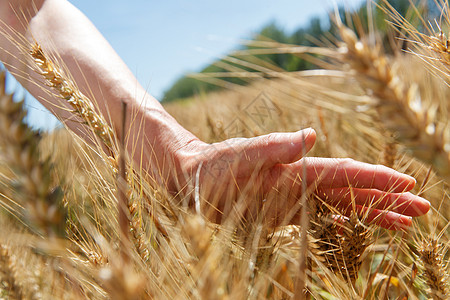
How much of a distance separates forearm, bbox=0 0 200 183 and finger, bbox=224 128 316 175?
0.59 ft

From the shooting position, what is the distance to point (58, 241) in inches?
9.9

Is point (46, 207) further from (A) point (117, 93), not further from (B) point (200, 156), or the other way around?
(A) point (117, 93)

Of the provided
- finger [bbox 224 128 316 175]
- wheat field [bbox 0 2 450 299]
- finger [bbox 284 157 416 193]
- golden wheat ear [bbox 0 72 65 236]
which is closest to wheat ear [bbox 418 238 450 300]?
wheat field [bbox 0 2 450 299]

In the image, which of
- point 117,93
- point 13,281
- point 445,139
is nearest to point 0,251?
point 13,281

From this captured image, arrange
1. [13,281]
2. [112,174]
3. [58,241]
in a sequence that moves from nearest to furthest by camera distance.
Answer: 1. [58,241]
2. [13,281]
3. [112,174]

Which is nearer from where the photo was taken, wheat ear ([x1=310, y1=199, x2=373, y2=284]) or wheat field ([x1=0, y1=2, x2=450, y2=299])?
wheat field ([x1=0, y1=2, x2=450, y2=299])

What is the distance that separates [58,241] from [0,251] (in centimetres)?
19

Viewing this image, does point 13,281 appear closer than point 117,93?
Yes

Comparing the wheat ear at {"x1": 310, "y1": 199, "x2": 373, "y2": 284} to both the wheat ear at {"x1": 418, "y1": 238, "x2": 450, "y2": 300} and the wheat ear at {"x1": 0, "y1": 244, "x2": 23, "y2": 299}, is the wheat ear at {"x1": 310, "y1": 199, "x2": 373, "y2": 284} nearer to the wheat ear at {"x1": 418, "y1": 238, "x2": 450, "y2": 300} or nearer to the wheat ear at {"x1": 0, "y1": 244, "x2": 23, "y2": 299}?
the wheat ear at {"x1": 418, "y1": 238, "x2": 450, "y2": 300}

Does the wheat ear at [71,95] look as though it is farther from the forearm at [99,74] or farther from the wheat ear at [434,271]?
the wheat ear at [434,271]

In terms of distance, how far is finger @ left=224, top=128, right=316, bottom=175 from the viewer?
607 mm

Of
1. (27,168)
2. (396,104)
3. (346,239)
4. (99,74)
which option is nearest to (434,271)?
(346,239)

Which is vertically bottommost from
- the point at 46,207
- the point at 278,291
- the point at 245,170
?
the point at 278,291

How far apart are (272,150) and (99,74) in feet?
1.68
